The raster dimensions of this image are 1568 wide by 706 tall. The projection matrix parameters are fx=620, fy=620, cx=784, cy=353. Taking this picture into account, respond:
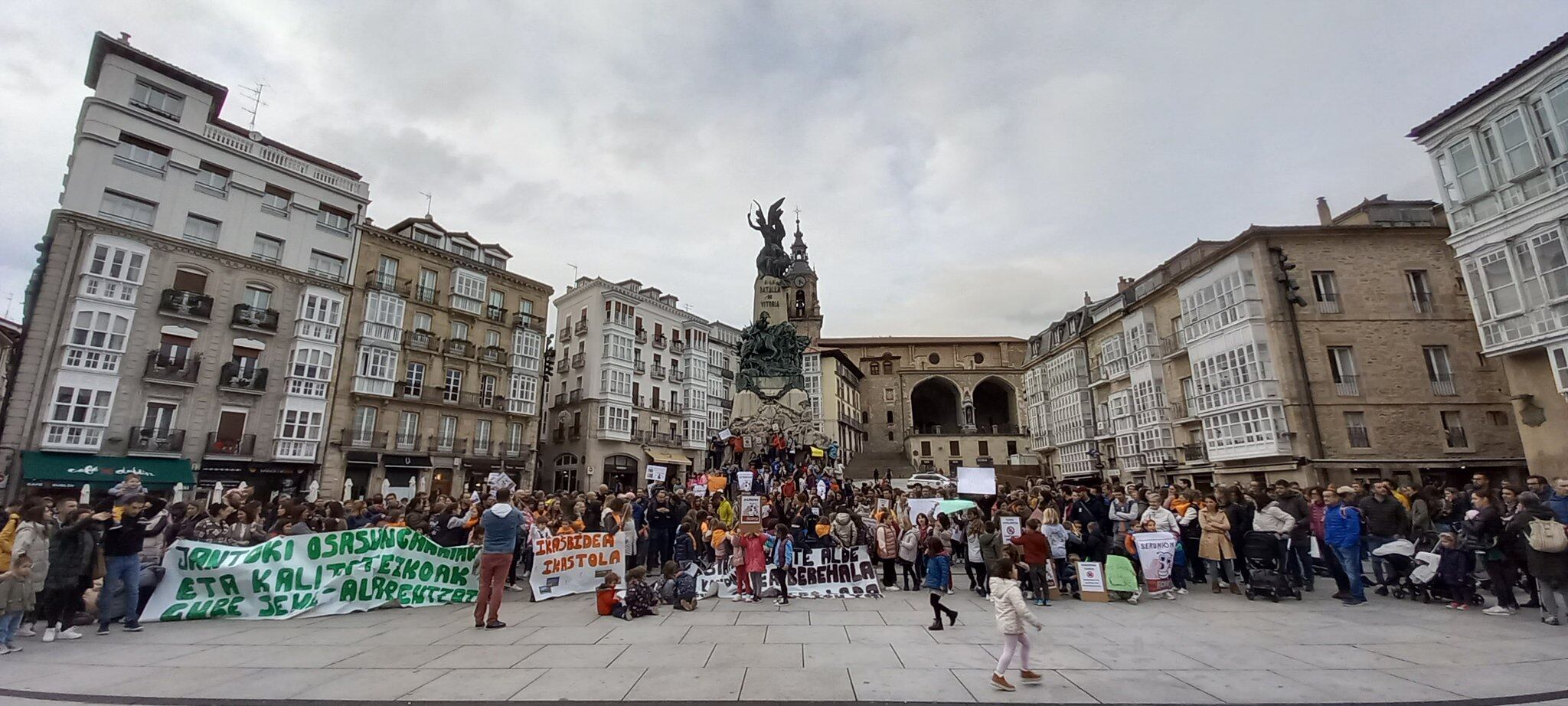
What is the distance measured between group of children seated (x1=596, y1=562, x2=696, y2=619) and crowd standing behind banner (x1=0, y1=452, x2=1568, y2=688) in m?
0.03

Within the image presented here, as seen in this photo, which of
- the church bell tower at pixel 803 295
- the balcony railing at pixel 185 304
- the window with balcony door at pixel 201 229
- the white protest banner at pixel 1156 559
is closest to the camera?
the white protest banner at pixel 1156 559

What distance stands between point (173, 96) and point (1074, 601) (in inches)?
1585

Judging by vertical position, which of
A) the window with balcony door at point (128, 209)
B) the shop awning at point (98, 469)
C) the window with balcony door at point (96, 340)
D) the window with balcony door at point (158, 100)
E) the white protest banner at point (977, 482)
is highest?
the window with balcony door at point (158, 100)

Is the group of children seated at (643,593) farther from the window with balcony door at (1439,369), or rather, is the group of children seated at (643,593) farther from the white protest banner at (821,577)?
the window with balcony door at (1439,369)

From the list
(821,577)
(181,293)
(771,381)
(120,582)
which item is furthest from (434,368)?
(821,577)

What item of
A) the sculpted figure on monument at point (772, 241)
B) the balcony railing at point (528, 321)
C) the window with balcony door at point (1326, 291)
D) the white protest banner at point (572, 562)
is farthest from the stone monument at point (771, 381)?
the window with balcony door at point (1326, 291)

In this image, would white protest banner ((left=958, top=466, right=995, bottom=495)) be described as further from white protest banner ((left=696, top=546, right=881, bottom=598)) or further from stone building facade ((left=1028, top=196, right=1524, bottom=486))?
stone building facade ((left=1028, top=196, right=1524, bottom=486))

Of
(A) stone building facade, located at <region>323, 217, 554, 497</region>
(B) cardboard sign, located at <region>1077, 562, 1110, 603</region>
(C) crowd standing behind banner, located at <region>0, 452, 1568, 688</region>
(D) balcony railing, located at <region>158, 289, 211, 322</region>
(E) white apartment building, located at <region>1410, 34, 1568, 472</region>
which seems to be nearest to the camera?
(C) crowd standing behind banner, located at <region>0, 452, 1568, 688</region>

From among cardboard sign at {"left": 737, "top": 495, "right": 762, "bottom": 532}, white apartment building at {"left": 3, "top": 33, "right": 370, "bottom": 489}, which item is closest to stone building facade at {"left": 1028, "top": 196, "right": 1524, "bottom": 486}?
cardboard sign at {"left": 737, "top": 495, "right": 762, "bottom": 532}

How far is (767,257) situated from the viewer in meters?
30.8

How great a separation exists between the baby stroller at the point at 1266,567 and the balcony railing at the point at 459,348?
3740 centimetres

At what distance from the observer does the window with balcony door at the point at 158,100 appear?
2706 cm

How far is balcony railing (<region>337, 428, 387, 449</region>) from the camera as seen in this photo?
31078mm

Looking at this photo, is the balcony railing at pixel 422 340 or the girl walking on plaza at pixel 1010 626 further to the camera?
the balcony railing at pixel 422 340
